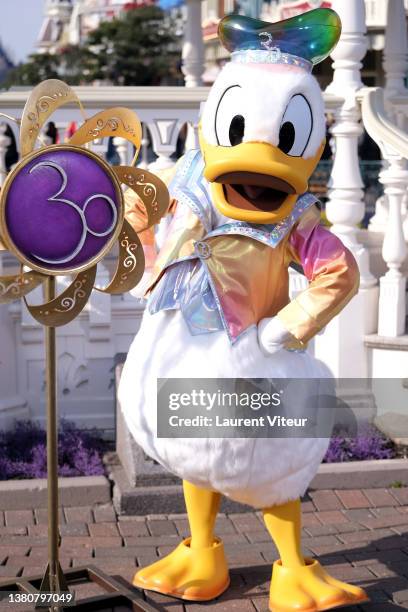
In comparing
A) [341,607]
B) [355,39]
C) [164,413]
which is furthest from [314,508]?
[355,39]

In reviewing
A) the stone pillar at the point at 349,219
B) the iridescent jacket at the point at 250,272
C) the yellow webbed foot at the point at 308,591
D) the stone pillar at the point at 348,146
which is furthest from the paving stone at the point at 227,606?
the stone pillar at the point at 348,146

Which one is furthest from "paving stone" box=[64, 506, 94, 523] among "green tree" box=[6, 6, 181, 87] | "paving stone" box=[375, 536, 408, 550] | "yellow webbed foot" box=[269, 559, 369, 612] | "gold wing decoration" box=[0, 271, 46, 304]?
"green tree" box=[6, 6, 181, 87]

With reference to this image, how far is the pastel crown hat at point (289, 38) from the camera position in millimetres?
3922

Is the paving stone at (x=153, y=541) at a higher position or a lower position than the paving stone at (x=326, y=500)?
higher

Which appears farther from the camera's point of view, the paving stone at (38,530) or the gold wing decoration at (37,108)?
the paving stone at (38,530)

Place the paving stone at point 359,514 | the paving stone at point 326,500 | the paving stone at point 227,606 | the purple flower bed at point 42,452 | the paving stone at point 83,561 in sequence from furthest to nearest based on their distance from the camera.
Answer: the purple flower bed at point 42,452
the paving stone at point 326,500
the paving stone at point 359,514
the paving stone at point 83,561
the paving stone at point 227,606

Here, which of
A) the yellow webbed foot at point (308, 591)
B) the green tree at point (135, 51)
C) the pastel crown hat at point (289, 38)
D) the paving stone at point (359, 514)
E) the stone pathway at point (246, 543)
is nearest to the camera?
the pastel crown hat at point (289, 38)

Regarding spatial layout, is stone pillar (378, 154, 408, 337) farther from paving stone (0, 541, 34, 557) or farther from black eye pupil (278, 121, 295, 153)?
paving stone (0, 541, 34, 557)

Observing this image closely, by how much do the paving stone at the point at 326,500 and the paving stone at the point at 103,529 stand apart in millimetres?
948

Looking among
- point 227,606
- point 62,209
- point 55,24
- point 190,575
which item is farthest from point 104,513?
point 55,24

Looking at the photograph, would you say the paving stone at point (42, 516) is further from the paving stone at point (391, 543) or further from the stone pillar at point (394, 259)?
the stone pillar at point (394, 259)

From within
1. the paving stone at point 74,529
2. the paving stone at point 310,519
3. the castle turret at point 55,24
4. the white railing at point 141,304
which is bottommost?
the castle turret at point 55,24

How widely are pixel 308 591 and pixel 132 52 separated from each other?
32.3m

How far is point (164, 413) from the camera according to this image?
13.2 feet
